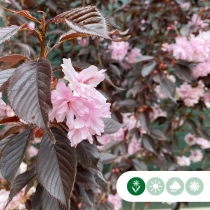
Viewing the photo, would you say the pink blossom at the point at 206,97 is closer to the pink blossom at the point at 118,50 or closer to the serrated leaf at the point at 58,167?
the pink blossom at the point at 118,50

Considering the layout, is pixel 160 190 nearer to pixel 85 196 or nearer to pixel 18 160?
pixel 85 196

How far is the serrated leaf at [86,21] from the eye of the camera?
1.79 ft

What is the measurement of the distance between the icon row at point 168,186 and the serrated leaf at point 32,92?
37 cm

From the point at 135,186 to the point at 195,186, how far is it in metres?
0.14

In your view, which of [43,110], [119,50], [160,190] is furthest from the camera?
[119,50]

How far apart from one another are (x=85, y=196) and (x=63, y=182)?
317 millimetres

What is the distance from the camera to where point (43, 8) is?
1.98 m

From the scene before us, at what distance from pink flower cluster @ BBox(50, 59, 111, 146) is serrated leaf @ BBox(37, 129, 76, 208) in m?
0.04

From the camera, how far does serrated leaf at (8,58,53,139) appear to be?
1.64 ft

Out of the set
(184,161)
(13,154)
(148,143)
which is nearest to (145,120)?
(148,143)

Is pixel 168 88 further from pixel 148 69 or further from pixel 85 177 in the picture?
pixel 85 177

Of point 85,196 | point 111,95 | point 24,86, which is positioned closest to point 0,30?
point 24,86

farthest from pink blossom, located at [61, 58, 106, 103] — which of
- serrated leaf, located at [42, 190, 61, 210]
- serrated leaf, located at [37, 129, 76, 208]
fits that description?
serrated leaf, located at [42, 190, 61, 210]

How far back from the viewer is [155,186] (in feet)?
2.73
